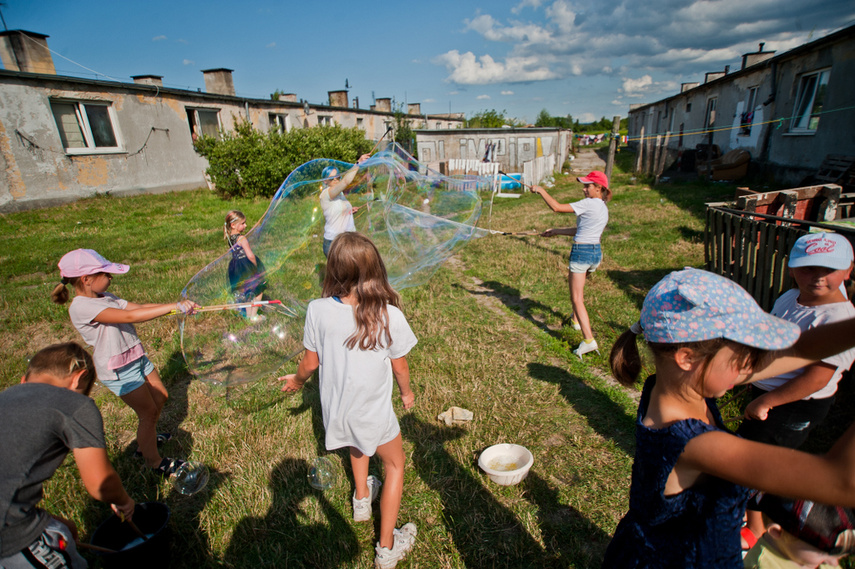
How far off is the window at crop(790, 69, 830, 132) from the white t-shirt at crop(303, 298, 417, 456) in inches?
635

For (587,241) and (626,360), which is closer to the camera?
(626,360)

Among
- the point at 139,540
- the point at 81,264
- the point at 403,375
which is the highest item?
the point at 81,264

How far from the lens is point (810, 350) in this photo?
5.16ft

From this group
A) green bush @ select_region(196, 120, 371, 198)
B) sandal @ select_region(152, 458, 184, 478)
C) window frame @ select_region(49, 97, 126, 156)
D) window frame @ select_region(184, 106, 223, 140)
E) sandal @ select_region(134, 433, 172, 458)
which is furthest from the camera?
window frame @ select_region(184, 106, 223, 140)

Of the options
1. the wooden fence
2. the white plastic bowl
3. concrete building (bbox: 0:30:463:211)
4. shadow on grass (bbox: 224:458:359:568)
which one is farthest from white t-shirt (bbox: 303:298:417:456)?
concrete building (bbox: 0:30:463:211)

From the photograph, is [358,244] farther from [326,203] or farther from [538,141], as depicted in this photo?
[538,141]

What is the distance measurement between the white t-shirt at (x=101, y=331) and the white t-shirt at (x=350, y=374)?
1.63 metres

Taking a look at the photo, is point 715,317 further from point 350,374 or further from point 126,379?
point 126,379

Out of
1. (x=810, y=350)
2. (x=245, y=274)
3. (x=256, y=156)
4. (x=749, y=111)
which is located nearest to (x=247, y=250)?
(x=245, y=274)

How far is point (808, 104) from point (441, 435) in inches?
673

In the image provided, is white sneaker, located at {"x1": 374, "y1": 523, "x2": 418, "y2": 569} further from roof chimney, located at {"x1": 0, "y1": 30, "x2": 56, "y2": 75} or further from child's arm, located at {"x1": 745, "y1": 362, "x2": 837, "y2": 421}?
roof chimney, located at {"x1": 0, "y1": 30, "x2": 56, "y2": 75}

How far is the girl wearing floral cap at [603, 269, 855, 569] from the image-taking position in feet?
4.11

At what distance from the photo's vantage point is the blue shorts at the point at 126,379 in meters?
3.11

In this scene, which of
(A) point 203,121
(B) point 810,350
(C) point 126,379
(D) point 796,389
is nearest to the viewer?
(B) point 810,350
